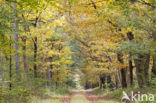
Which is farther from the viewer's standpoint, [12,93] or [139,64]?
[139,64]

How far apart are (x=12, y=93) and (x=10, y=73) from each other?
5.52ft

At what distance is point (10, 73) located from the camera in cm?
834

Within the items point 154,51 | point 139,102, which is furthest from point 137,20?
point 139,102

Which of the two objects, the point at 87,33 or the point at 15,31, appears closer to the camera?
the point at 15,31

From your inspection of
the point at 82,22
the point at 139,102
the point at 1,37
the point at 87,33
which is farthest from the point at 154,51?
the point at 87,33

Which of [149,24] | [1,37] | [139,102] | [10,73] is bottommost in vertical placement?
[139,102]

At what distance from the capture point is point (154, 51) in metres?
8.57

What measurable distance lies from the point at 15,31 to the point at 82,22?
795 centimetres

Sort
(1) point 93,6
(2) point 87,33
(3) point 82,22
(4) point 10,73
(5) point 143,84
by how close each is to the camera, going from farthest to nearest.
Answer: (2) point 87,33 → (3) point 82,22 → (5) point 143,84 → (1) point 93,6 → (4) point 10,73

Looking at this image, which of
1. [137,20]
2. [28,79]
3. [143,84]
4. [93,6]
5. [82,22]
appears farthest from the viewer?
[82,22]

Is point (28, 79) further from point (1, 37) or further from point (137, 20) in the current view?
point (137, 20)

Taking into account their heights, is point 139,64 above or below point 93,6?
below

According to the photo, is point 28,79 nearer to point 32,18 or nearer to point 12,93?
point 12,93

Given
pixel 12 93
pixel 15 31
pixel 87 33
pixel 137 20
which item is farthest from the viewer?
pixel 87 33
